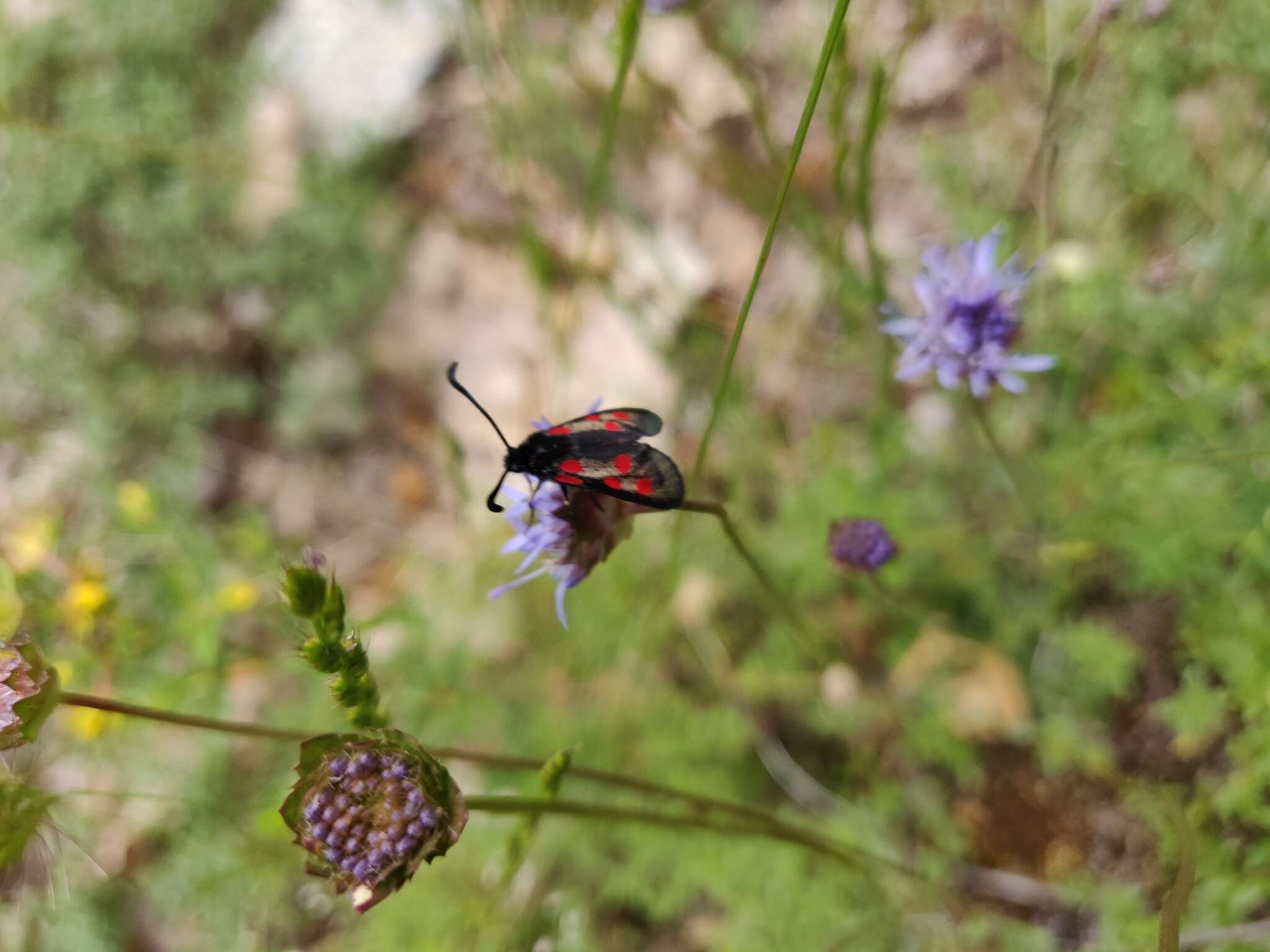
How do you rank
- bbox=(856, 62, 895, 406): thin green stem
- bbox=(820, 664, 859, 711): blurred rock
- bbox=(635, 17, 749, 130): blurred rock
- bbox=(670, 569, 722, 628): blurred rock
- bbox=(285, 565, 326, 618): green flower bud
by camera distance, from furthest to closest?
bbox=(635, 17, 749, 130): blurred rock → bbox=(670, 569, 722, 628): blurred rock → bbox=(820, 664, 859, 711): blurred rock → bbox=(856, 62, 895, 406): thin green stem → bbox=(285, 565, 326, 618): green flower bud

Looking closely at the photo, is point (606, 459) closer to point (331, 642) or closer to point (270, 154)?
point (331, 642)

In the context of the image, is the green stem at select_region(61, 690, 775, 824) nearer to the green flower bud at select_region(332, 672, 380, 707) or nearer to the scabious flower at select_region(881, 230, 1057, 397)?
the green flower bud at select_region(332, 672, 380, 707)

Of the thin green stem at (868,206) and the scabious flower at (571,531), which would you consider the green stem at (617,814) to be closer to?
the scabious flower at (571,531)

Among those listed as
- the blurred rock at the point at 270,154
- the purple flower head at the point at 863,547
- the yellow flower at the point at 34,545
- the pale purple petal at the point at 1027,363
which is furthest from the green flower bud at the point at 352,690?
the blurred rock at the point at 270,154

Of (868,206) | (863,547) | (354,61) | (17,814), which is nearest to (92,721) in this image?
(17,814)

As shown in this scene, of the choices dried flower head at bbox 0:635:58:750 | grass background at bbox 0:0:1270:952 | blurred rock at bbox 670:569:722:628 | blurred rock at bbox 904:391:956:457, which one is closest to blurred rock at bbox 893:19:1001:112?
grass background at bbox 0:0:1270:952

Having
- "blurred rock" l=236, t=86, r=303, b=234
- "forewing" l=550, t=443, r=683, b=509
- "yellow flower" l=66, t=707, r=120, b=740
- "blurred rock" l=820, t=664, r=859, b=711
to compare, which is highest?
"blurred rock" l=236, t=86, r=303, b=234
